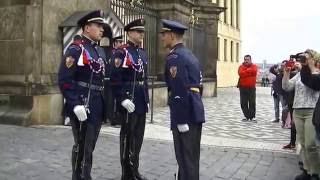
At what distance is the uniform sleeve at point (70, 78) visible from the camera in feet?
16.9

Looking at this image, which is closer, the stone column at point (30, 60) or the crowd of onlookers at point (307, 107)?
the crowd of onlookers at point (307, 107)

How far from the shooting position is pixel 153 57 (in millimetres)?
16719

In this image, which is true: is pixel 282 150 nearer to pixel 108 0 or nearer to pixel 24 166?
pixel 24 166

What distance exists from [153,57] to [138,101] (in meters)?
10.5

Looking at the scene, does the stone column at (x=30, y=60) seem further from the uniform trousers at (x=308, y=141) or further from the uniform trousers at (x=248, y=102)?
the uniform trousers at (x=308, y=141)

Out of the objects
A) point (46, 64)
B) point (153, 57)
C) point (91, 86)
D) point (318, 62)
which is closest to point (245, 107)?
point (153, 57)

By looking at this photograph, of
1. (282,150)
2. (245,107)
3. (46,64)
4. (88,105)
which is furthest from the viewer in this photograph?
(245,107)

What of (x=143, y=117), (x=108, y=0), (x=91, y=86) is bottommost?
(x=143, y=117)

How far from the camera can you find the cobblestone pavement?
6.64 m

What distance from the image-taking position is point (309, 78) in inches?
248

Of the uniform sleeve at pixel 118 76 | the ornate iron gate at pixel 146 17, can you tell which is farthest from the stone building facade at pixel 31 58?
the uniform sleeve at pixel 118 76

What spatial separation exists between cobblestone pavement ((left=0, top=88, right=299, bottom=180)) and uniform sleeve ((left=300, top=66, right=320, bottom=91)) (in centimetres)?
130

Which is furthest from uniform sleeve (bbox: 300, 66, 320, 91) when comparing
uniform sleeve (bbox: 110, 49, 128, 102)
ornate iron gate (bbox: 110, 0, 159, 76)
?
ornate iron gate (bbox: 110, 0, 159, 76)

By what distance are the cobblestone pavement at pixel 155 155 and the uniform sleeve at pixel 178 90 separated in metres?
1.48
